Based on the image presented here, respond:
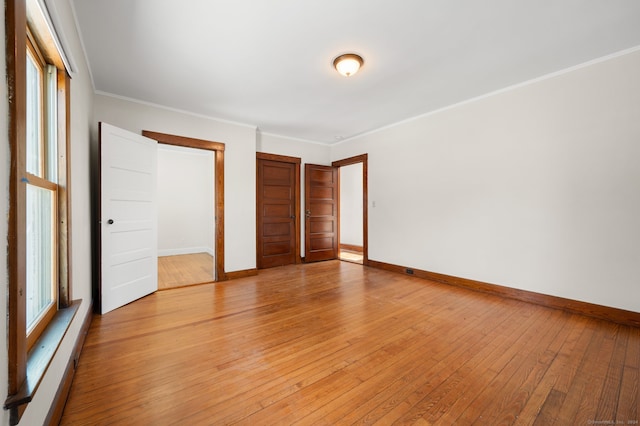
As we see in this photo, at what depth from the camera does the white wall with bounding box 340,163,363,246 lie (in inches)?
295

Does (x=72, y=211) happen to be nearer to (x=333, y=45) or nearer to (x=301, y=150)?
(x=333, y=45)

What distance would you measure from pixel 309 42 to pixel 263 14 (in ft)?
1.58

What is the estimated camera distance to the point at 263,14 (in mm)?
2068

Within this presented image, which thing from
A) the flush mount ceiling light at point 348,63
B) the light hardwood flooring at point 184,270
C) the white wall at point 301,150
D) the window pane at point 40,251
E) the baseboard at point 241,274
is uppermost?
the flush mount ceiling light at point 348,63

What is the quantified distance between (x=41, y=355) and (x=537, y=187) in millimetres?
4408

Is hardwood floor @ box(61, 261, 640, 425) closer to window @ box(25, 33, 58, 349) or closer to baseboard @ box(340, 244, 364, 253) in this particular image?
window @ box(25, 33, 58, 349)

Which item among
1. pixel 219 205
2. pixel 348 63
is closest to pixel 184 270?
pixel 219 205

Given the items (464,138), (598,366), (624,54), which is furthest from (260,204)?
(624,54)

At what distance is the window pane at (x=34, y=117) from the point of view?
1481mm

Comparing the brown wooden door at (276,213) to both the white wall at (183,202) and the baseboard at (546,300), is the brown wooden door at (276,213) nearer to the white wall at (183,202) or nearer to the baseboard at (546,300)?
the white wall at (183,202)

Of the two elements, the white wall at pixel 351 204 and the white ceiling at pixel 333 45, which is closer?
the white ceiling at pixel 333 45

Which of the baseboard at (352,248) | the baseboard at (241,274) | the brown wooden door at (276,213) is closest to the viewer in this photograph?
the baseboard at (241,274)

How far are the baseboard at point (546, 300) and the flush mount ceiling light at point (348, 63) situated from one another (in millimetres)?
3163

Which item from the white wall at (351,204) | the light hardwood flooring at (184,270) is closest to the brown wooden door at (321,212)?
the white wall at (351,204)
